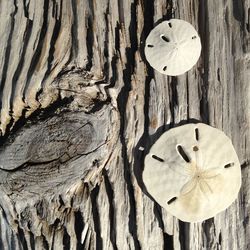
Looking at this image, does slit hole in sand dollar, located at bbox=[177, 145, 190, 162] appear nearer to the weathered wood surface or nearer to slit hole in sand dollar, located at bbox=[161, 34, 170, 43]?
the weathered wood surface

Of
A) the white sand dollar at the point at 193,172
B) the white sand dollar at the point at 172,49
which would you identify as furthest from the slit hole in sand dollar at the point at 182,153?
the white sand dollar at the point at 172,49

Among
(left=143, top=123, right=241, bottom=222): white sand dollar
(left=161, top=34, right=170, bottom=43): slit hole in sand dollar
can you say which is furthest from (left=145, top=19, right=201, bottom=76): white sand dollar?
(left=143, top=123, right=241, bottom=222): white sand dollar

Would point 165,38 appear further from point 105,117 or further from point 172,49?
point 105,117

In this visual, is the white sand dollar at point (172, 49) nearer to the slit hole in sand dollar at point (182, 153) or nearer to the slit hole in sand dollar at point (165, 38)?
the slit hole in sand dollar at point (165, 38)

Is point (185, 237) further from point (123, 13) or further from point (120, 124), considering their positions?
point (123, 13)

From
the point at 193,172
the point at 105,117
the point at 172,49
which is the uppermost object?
the point at 172,49


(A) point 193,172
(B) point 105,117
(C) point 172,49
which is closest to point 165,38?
(C) point 172,49
